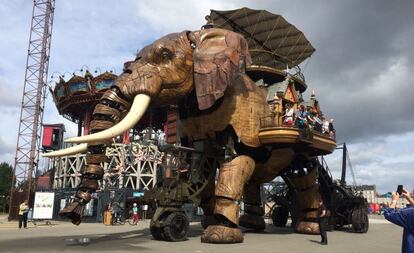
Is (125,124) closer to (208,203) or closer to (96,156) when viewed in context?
(96,156)

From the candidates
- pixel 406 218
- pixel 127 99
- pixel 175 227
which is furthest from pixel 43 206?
pixel 406 218

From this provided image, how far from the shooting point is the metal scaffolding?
40531mm

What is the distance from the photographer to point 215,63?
41.7 feet

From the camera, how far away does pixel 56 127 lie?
49.1 m

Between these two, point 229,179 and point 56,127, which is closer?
point 229,179

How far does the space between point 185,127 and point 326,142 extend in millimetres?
5272

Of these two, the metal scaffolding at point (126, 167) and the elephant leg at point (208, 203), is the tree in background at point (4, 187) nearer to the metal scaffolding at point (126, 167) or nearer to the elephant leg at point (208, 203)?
the metal scaffolding at point (126, 167)

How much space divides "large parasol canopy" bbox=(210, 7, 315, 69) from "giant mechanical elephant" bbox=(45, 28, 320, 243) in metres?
11.3

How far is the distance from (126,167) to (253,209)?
86.8ft

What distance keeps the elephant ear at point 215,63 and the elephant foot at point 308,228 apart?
20.7 ft

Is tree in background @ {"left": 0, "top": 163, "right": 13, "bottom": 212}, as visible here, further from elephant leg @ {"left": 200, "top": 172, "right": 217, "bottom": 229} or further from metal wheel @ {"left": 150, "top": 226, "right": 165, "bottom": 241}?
metal wheel @ {"left": 150, "top": 226, "right": 165, "bottom": 241}

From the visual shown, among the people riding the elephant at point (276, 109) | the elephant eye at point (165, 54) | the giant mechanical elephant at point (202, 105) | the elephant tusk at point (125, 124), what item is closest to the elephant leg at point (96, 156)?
the giant mechanical elephant at point (202, 105)

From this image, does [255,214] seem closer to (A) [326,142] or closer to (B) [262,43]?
(A) [326,142]

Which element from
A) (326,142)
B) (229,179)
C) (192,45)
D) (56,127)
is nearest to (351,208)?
(326,142)
